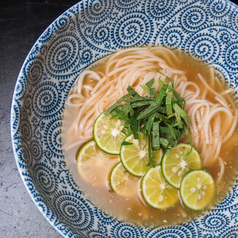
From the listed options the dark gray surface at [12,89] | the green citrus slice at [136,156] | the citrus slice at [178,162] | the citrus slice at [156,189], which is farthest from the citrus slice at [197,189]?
the dark gray surface at [12,89]

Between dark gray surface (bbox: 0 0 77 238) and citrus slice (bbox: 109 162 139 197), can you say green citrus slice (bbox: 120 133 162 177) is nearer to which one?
citrus slice (bbox: 109 162 139 197)

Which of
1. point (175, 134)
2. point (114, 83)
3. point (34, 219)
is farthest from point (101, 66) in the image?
point (34, 219)

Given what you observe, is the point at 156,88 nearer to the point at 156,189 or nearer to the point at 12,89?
the point at 156,189

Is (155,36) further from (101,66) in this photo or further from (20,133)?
(20,133)

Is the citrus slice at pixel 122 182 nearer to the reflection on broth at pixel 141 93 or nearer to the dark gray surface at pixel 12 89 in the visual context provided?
the reflection on broth at pixel 141 93

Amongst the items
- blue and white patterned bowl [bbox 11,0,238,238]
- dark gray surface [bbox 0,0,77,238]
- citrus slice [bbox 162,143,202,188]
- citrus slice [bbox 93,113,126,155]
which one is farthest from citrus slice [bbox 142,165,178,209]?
dark gray surface [bbox 0,0,77,238]

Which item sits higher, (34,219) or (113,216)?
(113,216)

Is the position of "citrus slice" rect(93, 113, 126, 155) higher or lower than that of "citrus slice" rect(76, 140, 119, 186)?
higher
